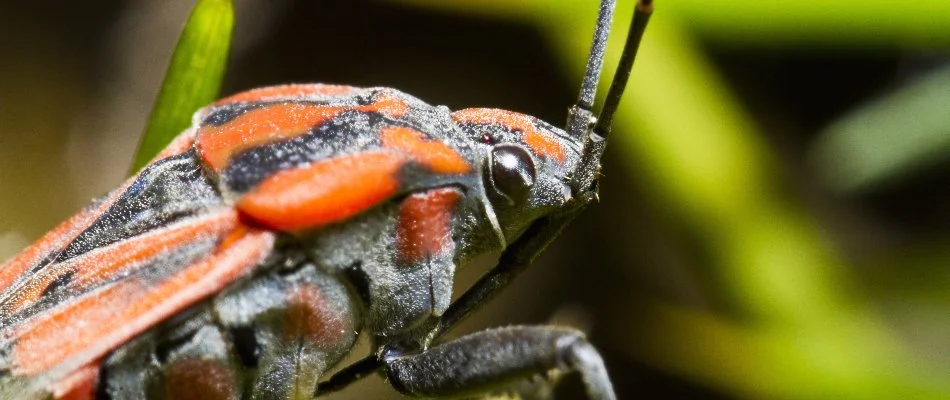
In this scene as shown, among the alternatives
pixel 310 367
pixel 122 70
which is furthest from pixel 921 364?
pixel 122 70

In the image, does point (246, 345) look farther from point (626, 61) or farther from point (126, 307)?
point (626, 61)

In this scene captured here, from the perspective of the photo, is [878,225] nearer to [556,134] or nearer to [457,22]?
[457,22]

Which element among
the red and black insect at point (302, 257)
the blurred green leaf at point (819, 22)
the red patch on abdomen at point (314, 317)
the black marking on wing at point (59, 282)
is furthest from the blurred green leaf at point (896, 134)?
the black marking on wing at point (59, 282)

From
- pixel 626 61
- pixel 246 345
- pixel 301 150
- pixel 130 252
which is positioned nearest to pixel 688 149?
pixel 626 61

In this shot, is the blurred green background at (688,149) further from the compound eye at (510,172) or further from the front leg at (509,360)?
the front leg at (509,360)

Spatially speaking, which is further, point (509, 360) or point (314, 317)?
point (314, 317)
